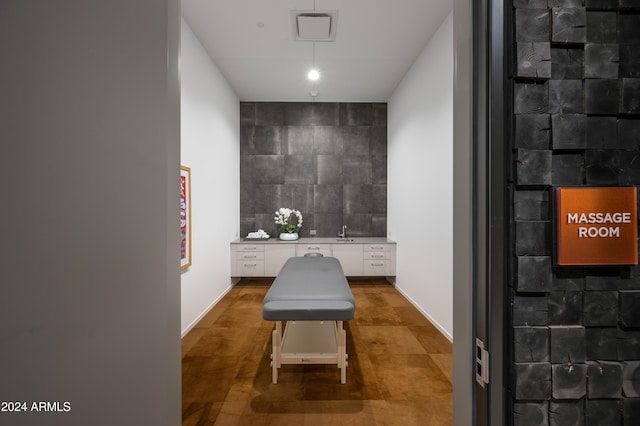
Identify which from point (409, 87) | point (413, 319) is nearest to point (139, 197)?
point (413, 319)

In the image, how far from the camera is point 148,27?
0.67 metres

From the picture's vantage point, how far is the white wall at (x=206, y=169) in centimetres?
306

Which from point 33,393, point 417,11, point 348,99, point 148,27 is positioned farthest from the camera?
point 348,99

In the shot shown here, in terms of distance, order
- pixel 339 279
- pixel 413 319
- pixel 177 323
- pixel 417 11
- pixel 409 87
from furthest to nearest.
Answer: pixel 409 87 < pixel 413 319 < pixel 417 11 < pixel 339 279 < pixel 177 323

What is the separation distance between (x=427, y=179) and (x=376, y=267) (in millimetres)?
1964

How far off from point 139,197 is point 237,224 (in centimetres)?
469

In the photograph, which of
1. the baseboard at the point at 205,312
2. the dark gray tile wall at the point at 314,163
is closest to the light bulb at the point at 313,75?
the dark gray tile wall at the point at 314,163

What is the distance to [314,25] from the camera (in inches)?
119

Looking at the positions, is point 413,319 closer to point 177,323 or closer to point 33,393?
point 177,323

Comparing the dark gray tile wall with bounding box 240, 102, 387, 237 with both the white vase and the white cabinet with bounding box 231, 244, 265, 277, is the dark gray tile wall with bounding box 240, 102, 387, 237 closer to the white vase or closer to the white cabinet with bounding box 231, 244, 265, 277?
the white vase

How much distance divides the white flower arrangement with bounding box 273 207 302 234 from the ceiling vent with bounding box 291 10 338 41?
8.80 ft

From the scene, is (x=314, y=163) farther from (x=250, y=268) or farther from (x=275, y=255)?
(x=250, y=268)

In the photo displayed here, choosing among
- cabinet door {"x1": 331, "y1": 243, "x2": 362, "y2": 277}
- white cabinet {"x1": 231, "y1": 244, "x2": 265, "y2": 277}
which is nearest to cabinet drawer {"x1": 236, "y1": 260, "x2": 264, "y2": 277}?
white cabinet {"x1": 231, "y1": 244, "x2": 265, "y2": 277}

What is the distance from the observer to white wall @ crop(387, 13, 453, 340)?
2.91 meters
